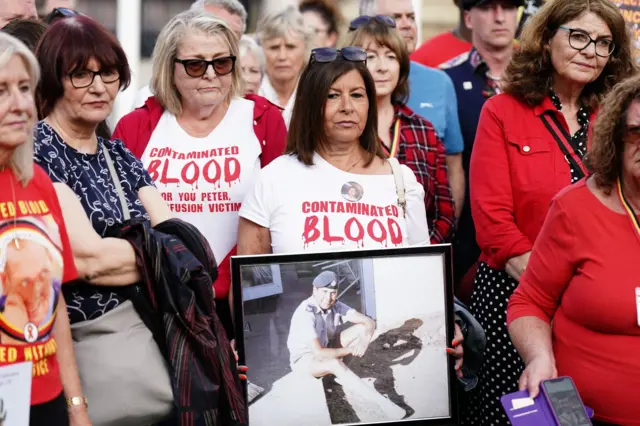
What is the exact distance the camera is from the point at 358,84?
16.5 ft

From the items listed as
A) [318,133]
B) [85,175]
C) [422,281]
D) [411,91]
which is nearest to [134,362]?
[85,175]

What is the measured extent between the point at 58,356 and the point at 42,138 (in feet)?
2.93

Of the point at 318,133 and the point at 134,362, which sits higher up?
the point at 318,133

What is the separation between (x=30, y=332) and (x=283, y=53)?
4031 millimetres

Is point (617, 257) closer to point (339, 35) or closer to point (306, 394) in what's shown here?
point (306, 394)

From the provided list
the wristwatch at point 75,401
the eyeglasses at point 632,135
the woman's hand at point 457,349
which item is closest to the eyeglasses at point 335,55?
the woman's hand at point 457,349

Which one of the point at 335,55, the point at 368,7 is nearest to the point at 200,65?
the point at 335,55

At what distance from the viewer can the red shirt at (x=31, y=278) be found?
333 centimetres

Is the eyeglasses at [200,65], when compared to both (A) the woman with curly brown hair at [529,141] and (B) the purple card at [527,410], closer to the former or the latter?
(A) the woman with curly brown hair at [529,141]

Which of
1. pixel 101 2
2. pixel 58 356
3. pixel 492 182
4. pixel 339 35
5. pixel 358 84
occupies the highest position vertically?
pixel 101 2

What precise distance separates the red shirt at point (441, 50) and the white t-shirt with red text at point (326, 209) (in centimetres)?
282

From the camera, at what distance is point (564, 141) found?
5.20m

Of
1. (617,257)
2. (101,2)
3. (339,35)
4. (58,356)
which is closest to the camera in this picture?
(58,356)

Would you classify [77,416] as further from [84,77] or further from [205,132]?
[205,132]
